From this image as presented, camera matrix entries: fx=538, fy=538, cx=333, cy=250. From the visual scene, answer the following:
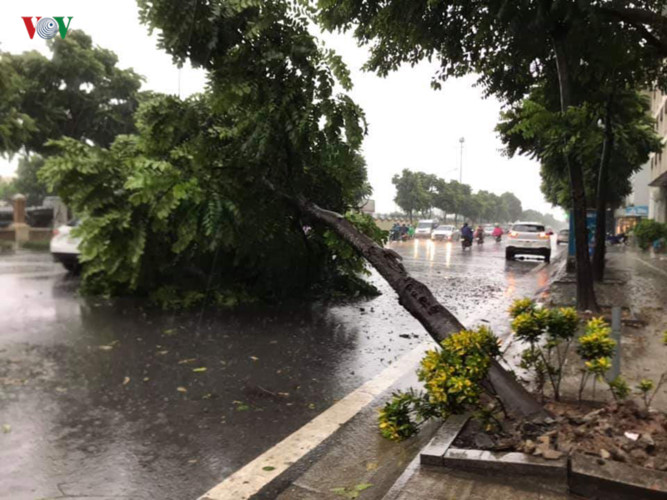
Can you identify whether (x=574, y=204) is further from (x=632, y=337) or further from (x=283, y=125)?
(x=283, y=125)

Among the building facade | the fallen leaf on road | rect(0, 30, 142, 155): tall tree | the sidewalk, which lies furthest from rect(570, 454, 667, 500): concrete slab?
rect(0, 30, 142, 155): tall tree

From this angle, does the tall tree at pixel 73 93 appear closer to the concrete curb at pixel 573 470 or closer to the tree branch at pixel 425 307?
the tree branch at pixel 425 307

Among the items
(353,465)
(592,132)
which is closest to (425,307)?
(353,465)

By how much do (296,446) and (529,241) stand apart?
20177mm

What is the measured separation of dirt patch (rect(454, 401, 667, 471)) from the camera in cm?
299

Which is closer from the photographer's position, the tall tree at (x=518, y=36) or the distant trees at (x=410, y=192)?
the tall tree at (x=518, y=36)

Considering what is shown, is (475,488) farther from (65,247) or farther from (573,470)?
(65,247)

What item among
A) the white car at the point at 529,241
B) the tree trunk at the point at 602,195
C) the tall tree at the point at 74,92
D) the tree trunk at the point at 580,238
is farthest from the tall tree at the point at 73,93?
the tree trunk at the point at 580,238

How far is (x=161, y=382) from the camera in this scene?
5273mm

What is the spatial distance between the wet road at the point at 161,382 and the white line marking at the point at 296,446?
3.9 inches

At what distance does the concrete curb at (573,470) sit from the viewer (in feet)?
8.78

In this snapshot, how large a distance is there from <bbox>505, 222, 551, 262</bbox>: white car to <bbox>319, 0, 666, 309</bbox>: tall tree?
12266mm

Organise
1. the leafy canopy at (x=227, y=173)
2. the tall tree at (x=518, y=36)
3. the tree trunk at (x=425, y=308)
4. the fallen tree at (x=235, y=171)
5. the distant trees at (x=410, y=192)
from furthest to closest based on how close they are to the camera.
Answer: the distant trees at (x=410, y=192)
the tall tree at (x=518, y=36)
the leafy canopy at (x=227, y=173)
the fallen tree at (x=235, y=171)
the tree trunk at (x=425, y=308)

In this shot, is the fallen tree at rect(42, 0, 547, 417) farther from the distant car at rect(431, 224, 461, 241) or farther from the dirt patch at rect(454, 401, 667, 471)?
the distant car at rect(431, 224, 461, 241)
